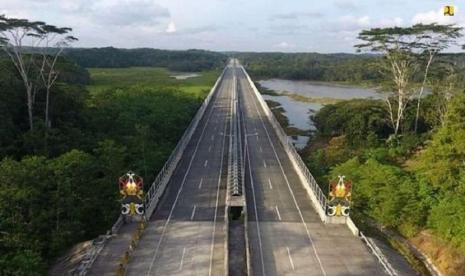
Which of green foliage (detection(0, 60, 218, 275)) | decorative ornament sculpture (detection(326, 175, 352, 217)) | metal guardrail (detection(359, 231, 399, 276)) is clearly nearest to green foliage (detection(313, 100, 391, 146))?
green foliage (detection(0, 60, 218, 275))

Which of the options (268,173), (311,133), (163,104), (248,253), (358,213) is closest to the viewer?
(248,253)

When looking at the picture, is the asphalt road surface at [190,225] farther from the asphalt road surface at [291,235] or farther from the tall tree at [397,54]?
the tall tree at [397,54]

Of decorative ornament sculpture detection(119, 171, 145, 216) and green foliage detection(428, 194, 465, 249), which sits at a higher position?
decorative ornament sculpture detection(119, 171, 145, 216)

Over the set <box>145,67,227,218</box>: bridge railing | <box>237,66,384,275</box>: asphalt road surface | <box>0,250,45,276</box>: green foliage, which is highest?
<box>145,67,227,218</box>: bridge railing

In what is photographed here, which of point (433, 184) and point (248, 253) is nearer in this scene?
point (248, 253)

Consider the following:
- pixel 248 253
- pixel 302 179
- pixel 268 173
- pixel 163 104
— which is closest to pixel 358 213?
pixel 302 179

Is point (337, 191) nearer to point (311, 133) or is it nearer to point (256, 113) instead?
point (311, 133)

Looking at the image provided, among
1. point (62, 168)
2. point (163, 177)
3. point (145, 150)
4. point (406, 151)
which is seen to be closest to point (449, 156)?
point (406, 151)

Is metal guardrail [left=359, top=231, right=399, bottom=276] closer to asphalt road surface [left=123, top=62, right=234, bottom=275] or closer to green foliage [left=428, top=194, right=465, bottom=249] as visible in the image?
green foliage [left=428, top=194, right=465, bottom=249]
